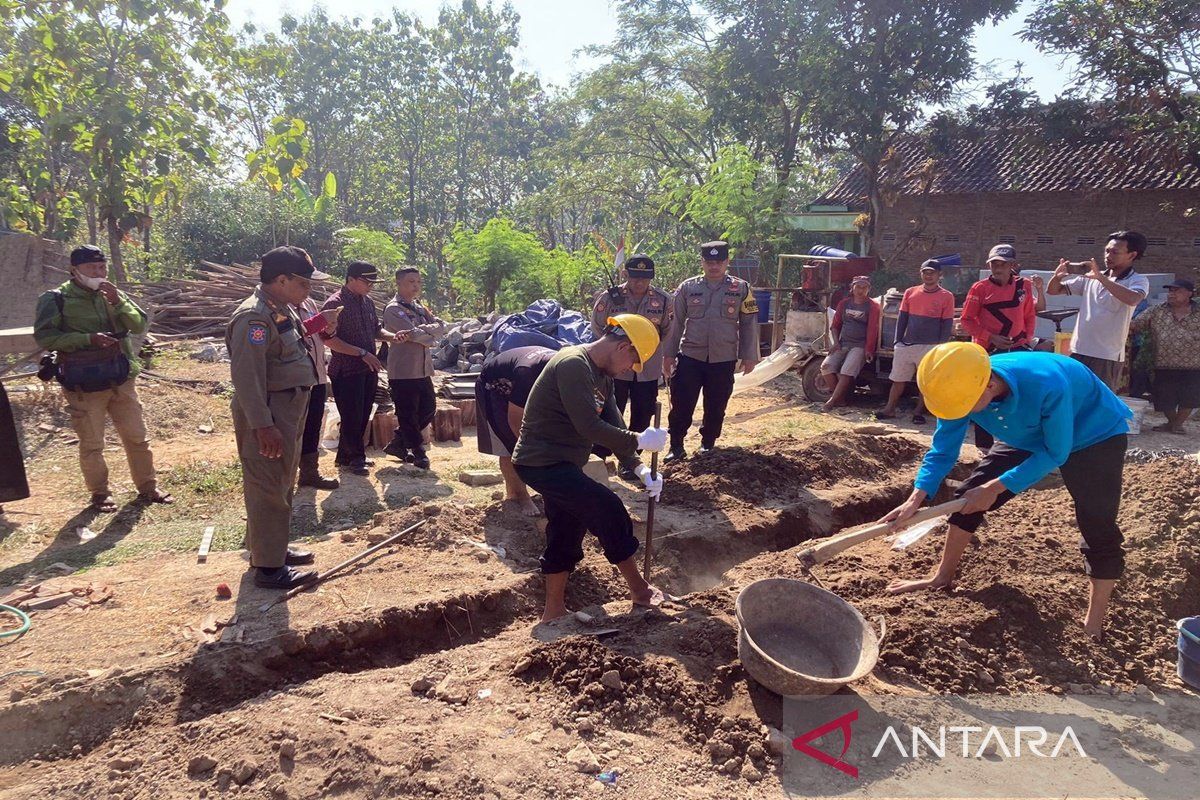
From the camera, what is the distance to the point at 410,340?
6410 millimetres

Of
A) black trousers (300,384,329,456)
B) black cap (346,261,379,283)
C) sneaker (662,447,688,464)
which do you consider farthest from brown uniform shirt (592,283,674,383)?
black trousers (300,384,329,456)

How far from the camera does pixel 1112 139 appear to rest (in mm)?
16875

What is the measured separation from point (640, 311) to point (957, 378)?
344 cm

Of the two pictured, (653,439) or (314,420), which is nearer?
(653,439)

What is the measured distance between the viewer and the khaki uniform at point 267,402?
392cm

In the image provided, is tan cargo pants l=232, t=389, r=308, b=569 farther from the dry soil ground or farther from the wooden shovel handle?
the wooden shovel handle

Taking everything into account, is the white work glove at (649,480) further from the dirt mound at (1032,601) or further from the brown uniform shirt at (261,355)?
the brown uniform shirt at (261,355)

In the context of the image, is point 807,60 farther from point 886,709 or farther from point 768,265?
point 886,709

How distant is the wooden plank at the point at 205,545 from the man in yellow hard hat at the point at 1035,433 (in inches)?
160

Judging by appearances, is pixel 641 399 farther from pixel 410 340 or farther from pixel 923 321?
pixel 923 321

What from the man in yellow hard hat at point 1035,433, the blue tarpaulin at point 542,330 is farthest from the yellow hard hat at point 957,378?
the blue tarpaulin at point 542,330

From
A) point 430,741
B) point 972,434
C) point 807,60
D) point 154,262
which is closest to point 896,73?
point 807,60

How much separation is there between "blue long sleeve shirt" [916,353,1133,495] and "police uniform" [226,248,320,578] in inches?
134

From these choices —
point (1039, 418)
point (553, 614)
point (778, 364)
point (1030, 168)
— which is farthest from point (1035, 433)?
point (1030, 168)
